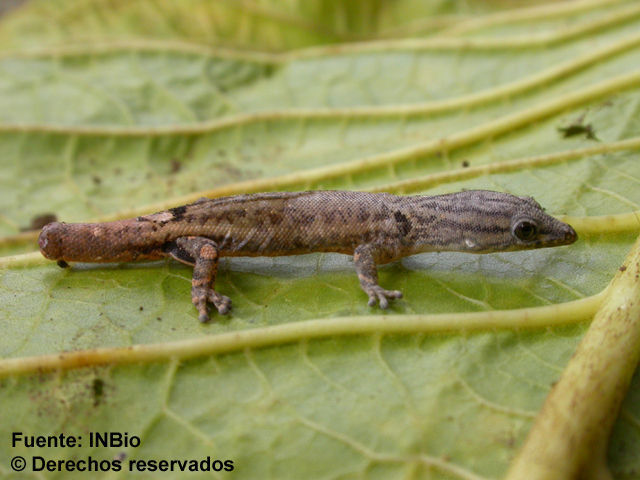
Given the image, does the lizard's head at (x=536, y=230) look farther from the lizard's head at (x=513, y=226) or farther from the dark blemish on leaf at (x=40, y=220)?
the dark blemish on leaf at (x=40, y=220)

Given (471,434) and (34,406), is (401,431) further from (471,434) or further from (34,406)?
(34,406)

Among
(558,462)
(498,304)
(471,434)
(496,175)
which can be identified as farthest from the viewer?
(496,175)

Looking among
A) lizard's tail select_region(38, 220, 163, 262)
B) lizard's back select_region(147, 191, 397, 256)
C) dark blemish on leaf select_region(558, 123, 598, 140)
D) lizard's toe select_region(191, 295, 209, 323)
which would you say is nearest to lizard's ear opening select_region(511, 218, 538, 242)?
lizard's back select_region(147, 191, 397, 256)

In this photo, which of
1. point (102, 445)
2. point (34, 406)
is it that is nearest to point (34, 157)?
point (34, 406)
